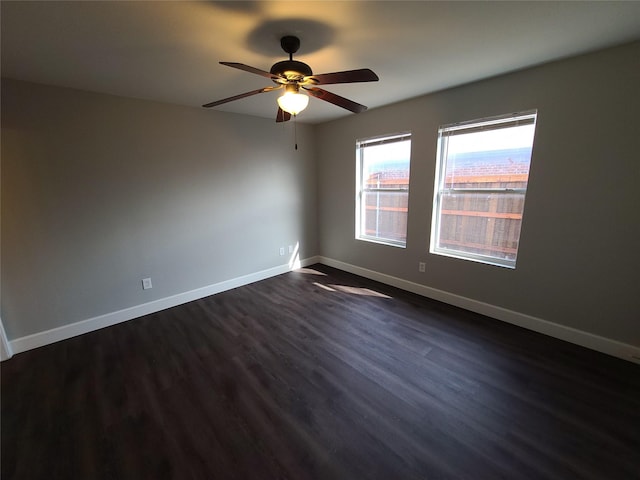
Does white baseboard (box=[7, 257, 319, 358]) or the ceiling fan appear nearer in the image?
the ceiling fan

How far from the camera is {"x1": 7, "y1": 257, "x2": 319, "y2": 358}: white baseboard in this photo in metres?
2.49

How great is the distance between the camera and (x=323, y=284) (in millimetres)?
3844

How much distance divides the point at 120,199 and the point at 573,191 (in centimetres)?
431

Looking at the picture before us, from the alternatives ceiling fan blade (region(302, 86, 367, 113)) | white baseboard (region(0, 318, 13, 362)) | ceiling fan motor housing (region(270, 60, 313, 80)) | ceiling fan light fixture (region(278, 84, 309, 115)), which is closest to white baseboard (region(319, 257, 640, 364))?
ceiling fan blade (region(302, 86, 367, 113))

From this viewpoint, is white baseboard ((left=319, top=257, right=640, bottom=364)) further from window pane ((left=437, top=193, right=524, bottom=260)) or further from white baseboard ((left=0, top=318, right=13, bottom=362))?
white baseboard ((left=0, top=318, right=13, bottom=362))

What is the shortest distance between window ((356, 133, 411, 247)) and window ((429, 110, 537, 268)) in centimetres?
47

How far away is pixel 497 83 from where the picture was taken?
249 cm

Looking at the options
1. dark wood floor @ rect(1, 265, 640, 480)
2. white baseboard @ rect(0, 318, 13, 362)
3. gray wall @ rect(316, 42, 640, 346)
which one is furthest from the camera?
white baseboard @ rect(0, 318, 13, 362)

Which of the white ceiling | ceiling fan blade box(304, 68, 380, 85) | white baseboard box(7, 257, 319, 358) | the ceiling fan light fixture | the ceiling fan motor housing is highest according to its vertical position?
the white ceiling

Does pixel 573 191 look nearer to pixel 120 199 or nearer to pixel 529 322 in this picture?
pixel 529 322

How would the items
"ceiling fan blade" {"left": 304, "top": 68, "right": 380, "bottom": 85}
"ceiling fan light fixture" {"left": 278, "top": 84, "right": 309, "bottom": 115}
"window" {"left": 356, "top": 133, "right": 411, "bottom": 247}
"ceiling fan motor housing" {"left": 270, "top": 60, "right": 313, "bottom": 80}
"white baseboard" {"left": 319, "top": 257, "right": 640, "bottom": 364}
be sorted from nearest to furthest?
"ceiling fan blade" {"left": 304, "top": 68, "right": 380, "bottom": 85} < "ceiling fan motor housing" {"left": 270, "top": 60, "right": 313, "bottom": 80} < "ceiling fan light fixture" {"left": 278, "top": 84, "right": 309, "bottom": 115} < "white baseboard" {"left": 319, "top": 257, "right": 640, "bottom": 364} < "window" {"left": 356, "top": 133, "right": 411, "bottom": 247}

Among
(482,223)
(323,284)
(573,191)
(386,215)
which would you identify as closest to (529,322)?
(482,223)

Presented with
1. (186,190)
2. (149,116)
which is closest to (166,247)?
(186,190)

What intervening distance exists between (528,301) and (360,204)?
236 cm
